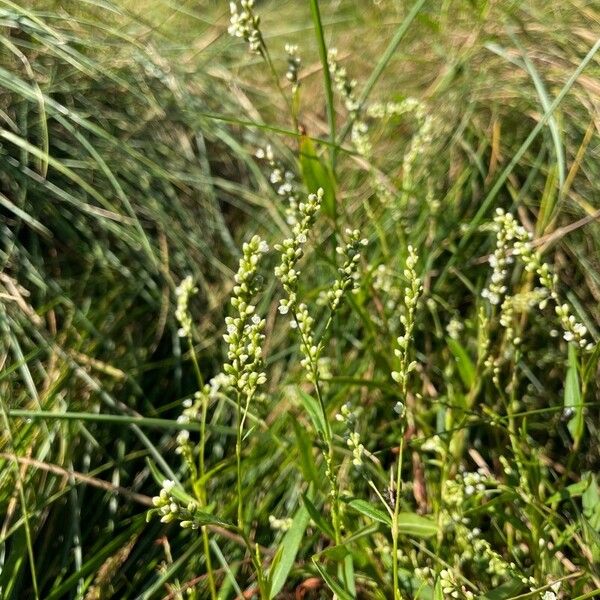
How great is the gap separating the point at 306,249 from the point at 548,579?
3.05 ft

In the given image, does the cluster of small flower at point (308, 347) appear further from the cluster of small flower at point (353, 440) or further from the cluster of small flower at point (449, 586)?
the cluster of small flower at point (449, 586)

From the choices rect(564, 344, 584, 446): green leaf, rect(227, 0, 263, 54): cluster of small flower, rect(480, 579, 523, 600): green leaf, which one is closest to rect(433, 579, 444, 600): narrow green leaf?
rect(480, 579, 523, 600): green leaf

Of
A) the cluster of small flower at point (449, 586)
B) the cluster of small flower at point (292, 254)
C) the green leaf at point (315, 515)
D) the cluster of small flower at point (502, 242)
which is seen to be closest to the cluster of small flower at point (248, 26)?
the cluster of small flower at point (292, 254)

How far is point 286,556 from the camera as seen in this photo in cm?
99

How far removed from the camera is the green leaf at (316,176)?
1.22 meters

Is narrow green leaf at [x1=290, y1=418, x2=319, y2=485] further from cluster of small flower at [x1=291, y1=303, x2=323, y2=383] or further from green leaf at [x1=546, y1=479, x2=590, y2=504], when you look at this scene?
green leaf at [x1=546, y1=479, x2=590, y2=504]

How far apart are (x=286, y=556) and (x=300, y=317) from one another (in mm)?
309

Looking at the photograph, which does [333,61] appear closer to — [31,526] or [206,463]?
[206,463]

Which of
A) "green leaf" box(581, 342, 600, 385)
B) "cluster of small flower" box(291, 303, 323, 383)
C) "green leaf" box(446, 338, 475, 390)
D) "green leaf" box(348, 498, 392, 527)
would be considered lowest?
"green leaf" box(348, 498, 392, 527)

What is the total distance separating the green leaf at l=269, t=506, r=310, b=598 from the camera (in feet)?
3.18

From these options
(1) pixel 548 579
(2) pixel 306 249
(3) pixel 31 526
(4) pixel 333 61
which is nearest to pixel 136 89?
(2) pixel 306 249

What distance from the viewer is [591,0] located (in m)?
1.79

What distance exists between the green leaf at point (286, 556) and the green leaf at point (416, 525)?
0.14m

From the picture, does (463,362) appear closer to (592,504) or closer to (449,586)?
(592,504)
